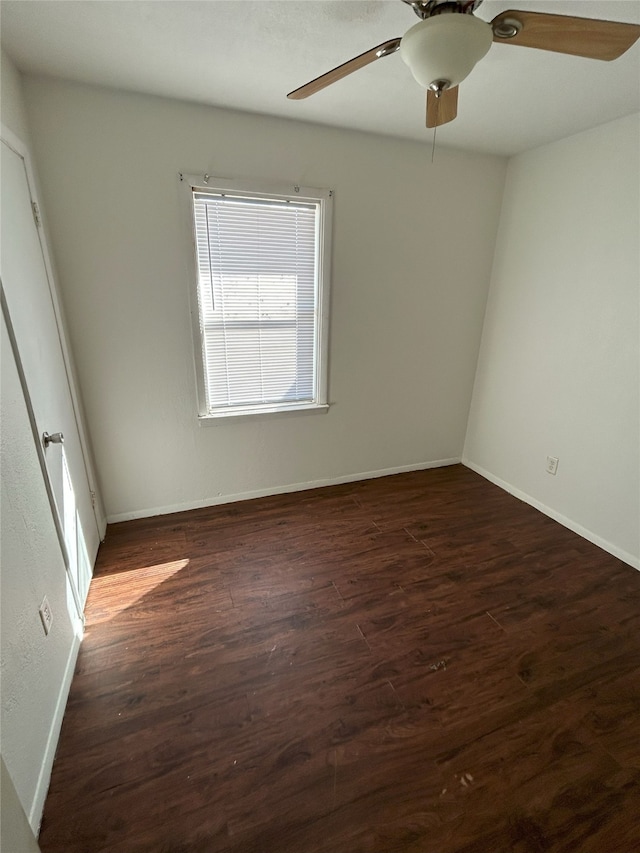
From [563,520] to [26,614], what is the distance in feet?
9.90

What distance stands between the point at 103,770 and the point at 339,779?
31.0 inches

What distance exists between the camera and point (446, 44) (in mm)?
1044

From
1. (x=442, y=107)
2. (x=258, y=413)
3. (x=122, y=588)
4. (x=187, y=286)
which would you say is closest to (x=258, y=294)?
(x=187, y=286)

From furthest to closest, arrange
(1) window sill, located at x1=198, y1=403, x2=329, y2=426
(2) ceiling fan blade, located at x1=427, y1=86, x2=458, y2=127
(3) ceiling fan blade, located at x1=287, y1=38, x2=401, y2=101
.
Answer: (1) window sill, located at x1=198, y1=403, x2=329, y2=426, (2) ceiling fan blade, located at x1=427, y1=86, x2=458, y2=127, (3) ceiling fan blade, located at x1=287, y1=38, x2=401, y2=101

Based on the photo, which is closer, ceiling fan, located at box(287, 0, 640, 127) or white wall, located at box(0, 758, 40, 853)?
white wall, located at box(0, 758, 40, 853)

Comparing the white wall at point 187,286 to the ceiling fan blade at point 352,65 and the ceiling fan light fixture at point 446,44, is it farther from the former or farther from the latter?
the ceiling fan light fixture at point 446,44

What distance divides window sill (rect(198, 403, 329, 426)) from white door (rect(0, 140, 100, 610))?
770 millimetres

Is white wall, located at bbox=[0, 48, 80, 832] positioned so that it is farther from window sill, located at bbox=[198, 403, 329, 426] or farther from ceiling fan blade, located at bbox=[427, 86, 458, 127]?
ceiling fan blade, located at bbox=[427, 86, 458, 127]

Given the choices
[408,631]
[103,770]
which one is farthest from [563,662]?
[103,770]

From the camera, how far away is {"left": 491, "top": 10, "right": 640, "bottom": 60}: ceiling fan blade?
3.37 ft

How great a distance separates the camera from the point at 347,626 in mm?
1812

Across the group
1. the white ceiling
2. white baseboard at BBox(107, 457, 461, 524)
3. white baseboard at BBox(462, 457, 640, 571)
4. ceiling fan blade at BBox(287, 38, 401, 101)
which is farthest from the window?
white baseboard at BBox(462, 457, 640, 571)

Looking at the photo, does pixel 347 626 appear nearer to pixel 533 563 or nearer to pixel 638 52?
pixel 533 563

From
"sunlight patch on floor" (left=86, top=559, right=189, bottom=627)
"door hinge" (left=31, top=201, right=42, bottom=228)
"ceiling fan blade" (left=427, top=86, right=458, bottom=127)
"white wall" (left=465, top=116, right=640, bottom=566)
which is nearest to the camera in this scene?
"ceiling fan blade" (left=427, top=86, right=458, bottom=127)
